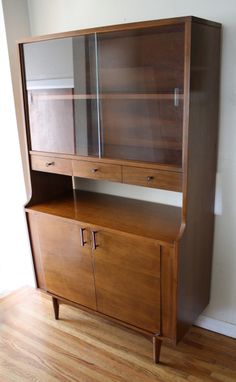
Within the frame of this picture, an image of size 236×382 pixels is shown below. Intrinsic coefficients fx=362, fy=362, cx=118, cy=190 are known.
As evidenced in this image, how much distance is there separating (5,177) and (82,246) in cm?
102

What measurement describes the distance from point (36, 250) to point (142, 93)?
1.18 m

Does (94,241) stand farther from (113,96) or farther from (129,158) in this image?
(113,96)

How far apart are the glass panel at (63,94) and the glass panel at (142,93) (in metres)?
0.08

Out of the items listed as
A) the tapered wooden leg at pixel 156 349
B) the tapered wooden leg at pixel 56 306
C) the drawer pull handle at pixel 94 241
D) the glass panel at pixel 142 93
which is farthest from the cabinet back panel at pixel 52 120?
the tapered wooden leg at pixel 156 349

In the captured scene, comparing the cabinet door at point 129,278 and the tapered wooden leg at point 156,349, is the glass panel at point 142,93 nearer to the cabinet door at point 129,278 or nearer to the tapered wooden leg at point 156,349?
→ the cabinet door at point 129,278

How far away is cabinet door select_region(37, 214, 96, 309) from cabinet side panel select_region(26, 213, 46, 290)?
1.7 inches

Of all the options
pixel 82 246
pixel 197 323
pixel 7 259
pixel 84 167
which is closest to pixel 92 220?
pixel 82 246

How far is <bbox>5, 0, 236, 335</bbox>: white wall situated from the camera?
1777 millimetres

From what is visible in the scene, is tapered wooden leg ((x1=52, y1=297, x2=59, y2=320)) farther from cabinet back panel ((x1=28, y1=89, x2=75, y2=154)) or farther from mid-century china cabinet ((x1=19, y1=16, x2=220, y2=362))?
cabinet back panel ((x1=28, y1=89, x2=75, y2=154))

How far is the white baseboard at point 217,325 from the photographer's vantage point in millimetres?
2148

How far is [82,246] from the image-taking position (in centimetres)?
201

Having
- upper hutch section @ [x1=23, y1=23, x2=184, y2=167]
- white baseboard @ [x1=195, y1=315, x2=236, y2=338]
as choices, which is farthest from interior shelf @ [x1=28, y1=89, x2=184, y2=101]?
white baseboard @ [x1=195, y1=315, x2=236, y2=338]

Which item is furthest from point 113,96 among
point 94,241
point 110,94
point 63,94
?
point 94,241

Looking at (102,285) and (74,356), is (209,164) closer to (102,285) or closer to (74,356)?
(102,285)
